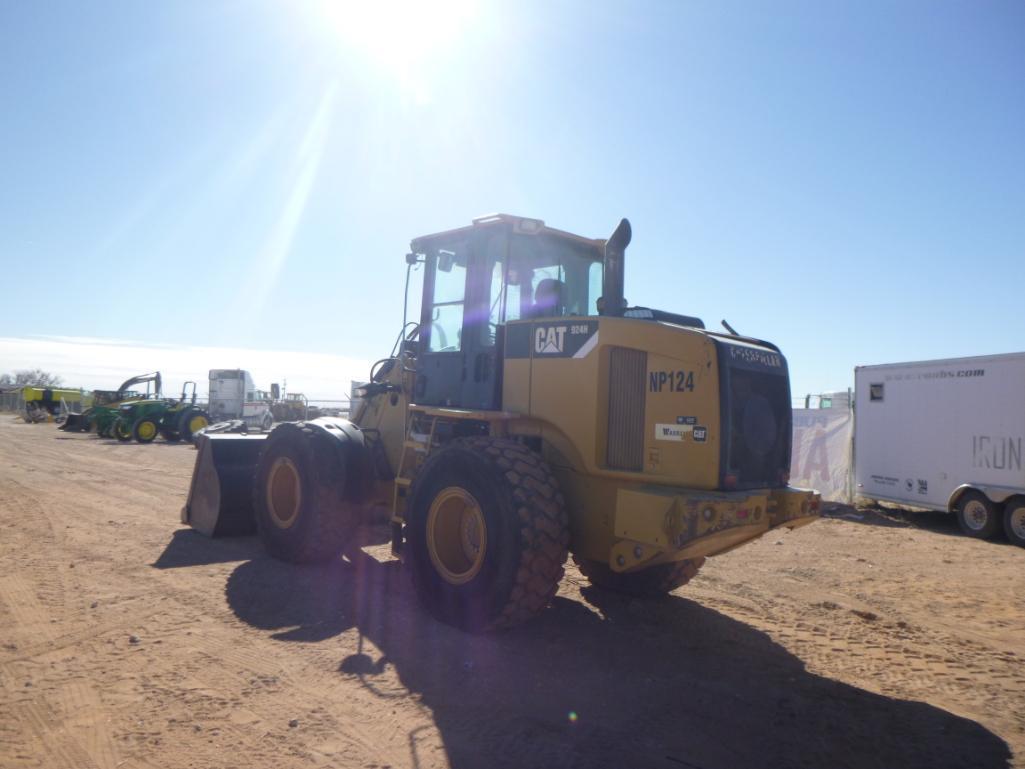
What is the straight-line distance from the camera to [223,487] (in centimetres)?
838

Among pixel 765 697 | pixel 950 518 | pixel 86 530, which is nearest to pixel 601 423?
pixel 765 697

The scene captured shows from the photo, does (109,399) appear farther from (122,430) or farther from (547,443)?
(547,443)

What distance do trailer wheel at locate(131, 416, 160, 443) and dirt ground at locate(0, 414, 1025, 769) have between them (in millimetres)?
20625

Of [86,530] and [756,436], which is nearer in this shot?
[756,436]

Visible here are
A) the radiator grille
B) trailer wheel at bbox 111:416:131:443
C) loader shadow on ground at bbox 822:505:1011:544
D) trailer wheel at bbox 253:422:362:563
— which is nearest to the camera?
the radiator grille

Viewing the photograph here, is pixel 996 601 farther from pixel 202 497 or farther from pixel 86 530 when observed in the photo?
pixel 86 530

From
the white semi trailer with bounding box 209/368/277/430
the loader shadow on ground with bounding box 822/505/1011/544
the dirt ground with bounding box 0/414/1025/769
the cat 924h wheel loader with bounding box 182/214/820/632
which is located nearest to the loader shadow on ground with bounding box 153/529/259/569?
the dirt ground with bounding box 0/414/1025/769

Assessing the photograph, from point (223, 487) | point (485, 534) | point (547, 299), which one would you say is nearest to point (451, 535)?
point (485, 534)

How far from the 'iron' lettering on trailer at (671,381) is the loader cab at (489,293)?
1.20m

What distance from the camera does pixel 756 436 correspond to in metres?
5.25

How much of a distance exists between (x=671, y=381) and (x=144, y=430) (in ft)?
88.2

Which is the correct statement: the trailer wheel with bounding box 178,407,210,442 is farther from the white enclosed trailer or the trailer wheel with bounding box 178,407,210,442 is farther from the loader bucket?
the white enclosed trailer

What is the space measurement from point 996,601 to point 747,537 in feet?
13.8

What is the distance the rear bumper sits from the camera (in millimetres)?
4555
